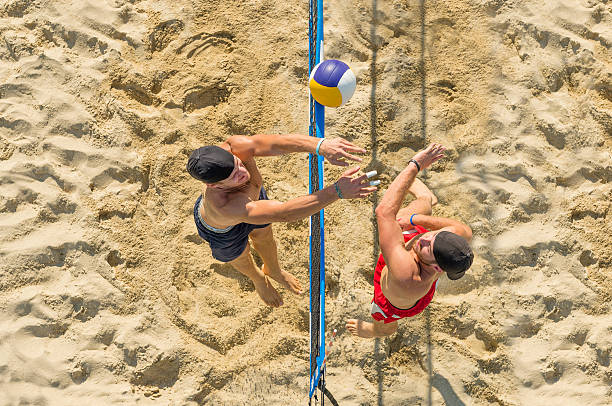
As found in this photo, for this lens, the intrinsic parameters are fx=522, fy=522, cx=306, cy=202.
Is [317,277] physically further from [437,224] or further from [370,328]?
[437,224]

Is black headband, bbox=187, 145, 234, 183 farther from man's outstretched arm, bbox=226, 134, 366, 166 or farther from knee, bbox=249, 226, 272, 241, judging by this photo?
knee, bbox=249, 226, 272, 241

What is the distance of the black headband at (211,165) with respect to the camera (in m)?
3.10

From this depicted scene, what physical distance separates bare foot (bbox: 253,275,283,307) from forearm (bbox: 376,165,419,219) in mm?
1560

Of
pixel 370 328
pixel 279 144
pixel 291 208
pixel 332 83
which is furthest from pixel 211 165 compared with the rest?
pixel 370 328

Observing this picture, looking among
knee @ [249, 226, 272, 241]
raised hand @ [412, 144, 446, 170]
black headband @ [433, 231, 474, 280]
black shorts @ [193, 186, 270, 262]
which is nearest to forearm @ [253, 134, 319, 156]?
black shorts @ [193, 186, 270, 262]

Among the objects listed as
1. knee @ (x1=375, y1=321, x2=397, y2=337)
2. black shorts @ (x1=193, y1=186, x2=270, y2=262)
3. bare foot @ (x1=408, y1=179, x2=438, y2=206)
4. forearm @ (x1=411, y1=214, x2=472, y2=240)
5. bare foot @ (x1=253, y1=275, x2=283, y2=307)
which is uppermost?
forearm @ (x1=411, y1=214, x2=472, y2=240)

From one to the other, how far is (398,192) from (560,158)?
231 centimetres

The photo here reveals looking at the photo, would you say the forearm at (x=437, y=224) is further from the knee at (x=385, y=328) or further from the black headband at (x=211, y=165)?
the black headband at (x=211, y=165)

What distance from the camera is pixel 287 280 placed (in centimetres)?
445

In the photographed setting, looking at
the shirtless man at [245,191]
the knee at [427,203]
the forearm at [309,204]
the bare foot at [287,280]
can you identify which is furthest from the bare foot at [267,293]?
the knee at [427,203]

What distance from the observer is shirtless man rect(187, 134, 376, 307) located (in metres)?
3.10

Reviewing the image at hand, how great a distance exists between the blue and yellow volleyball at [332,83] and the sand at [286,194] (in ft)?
3.47

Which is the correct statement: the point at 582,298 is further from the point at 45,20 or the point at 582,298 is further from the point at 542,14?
the point at 45,20

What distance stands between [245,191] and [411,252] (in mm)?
1144
